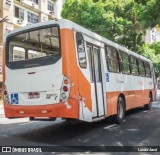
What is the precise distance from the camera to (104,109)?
11125 mm

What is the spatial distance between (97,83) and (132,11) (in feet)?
80.6

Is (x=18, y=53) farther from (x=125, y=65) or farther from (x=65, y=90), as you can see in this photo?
(x=125, y=65)

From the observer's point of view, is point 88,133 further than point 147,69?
No

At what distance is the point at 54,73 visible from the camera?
9258mm

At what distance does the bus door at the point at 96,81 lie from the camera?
1033 cm

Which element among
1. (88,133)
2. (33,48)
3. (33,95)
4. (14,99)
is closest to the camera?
(33,95)

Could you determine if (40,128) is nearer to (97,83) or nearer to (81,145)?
(97,83)

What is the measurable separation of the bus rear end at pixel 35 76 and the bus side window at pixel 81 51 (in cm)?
60

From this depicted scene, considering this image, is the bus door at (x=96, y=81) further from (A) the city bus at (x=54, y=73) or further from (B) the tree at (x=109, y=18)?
(B) the tree at (x=109, y=18)

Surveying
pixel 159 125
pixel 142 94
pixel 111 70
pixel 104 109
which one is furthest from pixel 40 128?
pixel 142 94

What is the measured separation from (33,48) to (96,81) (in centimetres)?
220

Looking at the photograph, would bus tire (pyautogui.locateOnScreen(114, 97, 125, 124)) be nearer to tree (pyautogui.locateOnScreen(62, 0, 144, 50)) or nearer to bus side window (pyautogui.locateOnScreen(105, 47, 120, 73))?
bus side window (pyautogui.locateOnScreen(105, 47, 120, 73))

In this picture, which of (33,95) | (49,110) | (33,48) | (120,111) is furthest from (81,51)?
(120,111)

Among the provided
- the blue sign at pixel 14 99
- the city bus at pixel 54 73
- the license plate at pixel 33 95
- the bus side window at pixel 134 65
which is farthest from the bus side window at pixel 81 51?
the bus side window at pixel 134 65
